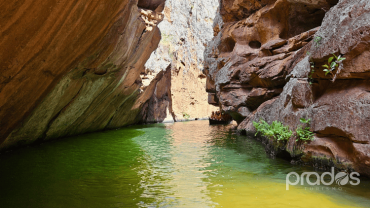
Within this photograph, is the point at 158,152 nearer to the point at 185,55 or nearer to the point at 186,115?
the point at 186,115

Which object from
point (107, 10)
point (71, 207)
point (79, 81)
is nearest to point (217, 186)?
point (71, 207)

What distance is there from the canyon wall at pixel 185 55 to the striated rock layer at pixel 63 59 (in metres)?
15.0

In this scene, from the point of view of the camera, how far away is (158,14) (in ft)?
35.7

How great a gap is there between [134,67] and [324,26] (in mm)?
10040

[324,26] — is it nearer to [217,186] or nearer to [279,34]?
[217,186]

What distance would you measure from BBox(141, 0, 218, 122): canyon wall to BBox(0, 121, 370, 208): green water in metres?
19.9

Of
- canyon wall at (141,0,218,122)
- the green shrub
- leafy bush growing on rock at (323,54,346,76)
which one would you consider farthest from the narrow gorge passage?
the green shrub

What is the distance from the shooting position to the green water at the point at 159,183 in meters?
3.58

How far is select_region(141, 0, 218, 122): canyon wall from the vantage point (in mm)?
30062

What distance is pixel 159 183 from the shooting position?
4.59 metres

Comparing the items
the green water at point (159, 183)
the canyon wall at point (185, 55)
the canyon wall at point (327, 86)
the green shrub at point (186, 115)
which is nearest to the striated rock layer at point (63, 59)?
the green water at point (159, 183)

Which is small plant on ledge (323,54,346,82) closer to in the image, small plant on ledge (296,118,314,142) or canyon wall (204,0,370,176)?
canyon wall (204,0,370,176)

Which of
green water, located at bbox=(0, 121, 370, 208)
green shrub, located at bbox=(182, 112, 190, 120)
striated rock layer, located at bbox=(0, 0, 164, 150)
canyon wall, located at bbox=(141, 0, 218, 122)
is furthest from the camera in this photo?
green shrub, located at bbox=(182, 112, 190, 120)

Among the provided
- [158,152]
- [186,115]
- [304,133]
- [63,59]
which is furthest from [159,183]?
[186,115]
